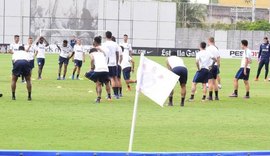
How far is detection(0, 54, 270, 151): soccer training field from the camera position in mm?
14266

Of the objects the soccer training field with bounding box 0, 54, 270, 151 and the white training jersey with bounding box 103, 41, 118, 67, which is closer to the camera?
the soccer training field with bounding box 0, 54, 270, 151

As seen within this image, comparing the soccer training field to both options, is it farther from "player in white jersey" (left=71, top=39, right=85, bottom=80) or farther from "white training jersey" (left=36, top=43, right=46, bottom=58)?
"player in white jersey" (left=71, top=39, right=85, bottom=80)

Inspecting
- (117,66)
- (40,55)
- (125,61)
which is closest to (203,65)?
(117,66)

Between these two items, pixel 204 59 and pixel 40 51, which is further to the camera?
pixel 40 51

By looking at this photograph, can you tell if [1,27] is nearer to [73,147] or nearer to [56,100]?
[56,100]

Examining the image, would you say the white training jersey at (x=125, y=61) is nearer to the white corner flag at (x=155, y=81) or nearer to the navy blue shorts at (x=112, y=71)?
the navy blue shorts at (x=112, y=71)

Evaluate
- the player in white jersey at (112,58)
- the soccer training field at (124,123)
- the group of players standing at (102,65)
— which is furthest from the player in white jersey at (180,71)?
the player in white jersey at (112,58)

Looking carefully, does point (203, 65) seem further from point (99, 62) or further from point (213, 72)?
point (99, 62)

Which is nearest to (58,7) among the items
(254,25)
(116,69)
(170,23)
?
(170,23)

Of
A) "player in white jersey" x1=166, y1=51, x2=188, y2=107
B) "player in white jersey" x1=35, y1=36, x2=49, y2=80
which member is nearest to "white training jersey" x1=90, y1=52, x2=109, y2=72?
"player in white jersey" x1=166, y1=51, x2=188, y2=107

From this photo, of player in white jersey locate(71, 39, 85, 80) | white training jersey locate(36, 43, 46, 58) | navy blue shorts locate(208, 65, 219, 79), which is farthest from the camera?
player in white jersey locate(71, 39, 85, 80)

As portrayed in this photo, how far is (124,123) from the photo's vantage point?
17.7m

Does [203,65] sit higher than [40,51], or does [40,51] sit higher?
[40,51]

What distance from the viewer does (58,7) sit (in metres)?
79.5
